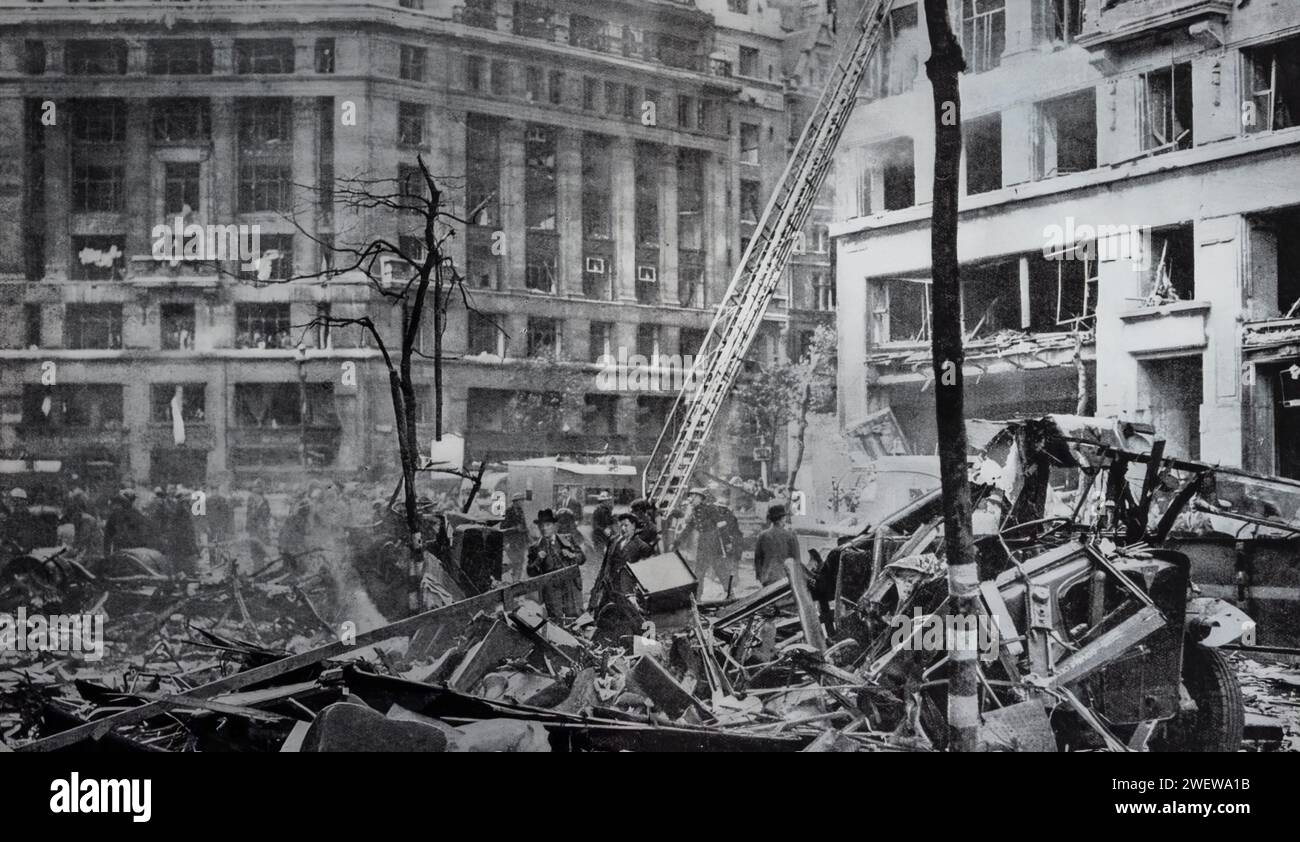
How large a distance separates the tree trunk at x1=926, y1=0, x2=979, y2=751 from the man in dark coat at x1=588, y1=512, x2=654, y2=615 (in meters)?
1.89

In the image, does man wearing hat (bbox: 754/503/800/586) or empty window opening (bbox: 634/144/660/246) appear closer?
man wearing hat (bbox: 754/503/800/586)

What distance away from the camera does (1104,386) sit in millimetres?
6332

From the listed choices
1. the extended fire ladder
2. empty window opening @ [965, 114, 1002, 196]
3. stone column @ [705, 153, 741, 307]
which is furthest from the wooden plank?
empty window opening @ [965, 114, 1002, 196]

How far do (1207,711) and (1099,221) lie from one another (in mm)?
2783

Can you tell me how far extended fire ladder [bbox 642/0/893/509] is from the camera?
6.78 meters

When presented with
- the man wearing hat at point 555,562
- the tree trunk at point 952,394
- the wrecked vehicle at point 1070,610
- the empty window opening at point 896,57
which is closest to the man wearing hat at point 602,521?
the man wearing hat at point 555,562

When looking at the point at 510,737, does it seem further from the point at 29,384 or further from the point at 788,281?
the point at 29,384

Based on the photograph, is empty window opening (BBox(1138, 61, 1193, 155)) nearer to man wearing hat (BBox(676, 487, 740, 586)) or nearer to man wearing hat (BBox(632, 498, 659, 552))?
man wearing hat (BBox(676, 487, 740, 586))

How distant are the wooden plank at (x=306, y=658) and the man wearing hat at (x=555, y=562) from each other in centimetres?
7

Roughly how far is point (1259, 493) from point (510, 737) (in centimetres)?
431

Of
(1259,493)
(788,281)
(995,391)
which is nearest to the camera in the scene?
(1259,493)

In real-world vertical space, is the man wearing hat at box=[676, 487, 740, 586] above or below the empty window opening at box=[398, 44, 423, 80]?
below

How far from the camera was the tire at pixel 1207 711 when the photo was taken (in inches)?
223
